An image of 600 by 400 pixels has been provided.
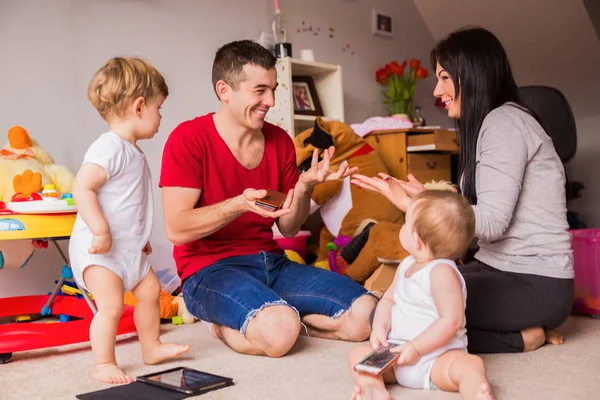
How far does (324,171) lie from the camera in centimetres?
179

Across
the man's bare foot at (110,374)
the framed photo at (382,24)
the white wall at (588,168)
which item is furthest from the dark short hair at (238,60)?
the white wall at (588,168)

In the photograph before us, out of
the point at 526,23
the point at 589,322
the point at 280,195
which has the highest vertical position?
the point at 526,23

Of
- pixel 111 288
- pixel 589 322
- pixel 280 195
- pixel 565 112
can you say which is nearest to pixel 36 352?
pixel 111 288

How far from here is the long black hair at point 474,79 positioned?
68.6 inches

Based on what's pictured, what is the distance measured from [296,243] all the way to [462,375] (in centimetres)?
184

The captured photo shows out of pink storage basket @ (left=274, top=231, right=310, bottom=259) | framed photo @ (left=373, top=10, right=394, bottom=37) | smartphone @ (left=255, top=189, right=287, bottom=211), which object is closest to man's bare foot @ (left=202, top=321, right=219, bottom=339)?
smartphone @ (left=255, top=189, right=287, bottom=211)

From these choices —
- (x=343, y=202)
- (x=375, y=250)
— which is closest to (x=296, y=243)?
(x=343, y=202)

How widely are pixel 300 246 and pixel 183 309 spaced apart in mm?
905

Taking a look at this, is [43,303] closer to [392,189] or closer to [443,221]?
[392,189]

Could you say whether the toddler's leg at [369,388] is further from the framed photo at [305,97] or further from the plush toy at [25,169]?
the framed photo at [305,97]

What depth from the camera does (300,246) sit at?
10.3ft

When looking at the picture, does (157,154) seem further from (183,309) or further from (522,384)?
(522,384)

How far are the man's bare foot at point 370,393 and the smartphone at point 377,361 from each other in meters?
0.04

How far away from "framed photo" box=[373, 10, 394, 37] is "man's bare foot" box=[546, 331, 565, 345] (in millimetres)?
2813
